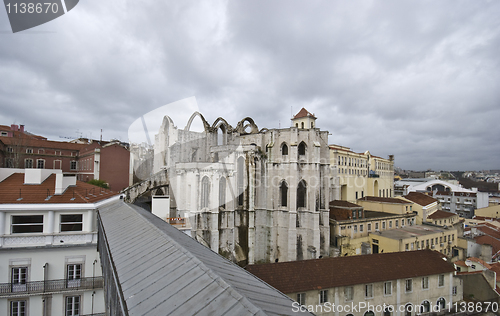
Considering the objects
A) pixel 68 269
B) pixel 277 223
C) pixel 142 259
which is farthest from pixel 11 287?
pixel 277 223

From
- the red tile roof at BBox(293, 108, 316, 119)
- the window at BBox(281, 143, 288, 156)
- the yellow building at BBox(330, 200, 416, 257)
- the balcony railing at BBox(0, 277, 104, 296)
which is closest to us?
the balcony railing at BBox(0, 277, 104, 296)

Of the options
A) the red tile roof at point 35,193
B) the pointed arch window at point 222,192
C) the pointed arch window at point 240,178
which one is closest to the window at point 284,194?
the pointed arch window at point 240,178

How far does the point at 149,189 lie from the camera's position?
24672mm

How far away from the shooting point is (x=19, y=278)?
12133 millimetres

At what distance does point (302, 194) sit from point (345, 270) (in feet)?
31.4

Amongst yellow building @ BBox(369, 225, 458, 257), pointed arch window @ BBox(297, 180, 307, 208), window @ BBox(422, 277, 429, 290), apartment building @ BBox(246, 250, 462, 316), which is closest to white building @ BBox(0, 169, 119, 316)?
apartment building @ BBox(246, 250, 462, 316)

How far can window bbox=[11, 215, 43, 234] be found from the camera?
1265cm

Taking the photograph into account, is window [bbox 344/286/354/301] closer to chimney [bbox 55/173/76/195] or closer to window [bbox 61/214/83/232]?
window [bbox 61/214/83/232]

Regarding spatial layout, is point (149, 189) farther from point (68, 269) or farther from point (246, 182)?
point (68, 269)

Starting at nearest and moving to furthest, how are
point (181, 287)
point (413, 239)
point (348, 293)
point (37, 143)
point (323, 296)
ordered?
point (181, 287) < point (323, 296) < point (348, 293) < point (413, 239) < point (37, 143)

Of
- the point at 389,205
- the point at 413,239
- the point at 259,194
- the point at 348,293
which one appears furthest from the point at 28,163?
the point at 389,205

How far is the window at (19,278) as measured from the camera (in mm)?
11922

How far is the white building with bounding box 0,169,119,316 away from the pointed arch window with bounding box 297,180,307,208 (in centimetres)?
1784

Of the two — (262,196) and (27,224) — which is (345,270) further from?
(27,224)
